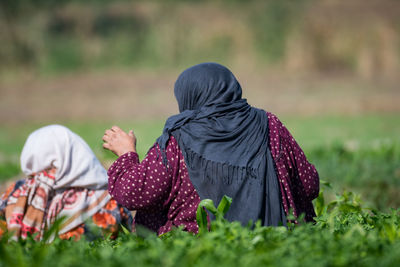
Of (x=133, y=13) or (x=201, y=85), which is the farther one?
(x=133, y=13)

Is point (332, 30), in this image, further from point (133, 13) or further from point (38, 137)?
point (38, 137)

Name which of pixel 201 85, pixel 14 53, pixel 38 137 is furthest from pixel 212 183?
pixel 14 53

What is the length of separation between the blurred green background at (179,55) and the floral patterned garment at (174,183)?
13193mm

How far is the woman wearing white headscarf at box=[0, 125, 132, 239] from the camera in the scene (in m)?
3.19

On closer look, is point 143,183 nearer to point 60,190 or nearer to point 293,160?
point 293,160

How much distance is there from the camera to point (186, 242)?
1814mm

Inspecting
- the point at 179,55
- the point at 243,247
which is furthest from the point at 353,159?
the point at 179,55

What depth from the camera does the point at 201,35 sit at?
23438mm

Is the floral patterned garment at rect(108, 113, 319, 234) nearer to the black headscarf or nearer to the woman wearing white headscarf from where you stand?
the black headscarf

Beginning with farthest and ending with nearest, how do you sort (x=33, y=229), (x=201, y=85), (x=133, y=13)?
(x=133, y=13), (x=33, y=229), (x=201, y=85)

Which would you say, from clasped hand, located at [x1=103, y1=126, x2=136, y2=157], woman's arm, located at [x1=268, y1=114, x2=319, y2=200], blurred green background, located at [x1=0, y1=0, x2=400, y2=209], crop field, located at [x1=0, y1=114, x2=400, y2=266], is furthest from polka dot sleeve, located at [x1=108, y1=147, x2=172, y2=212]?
blurred green background, located at [x1=0, y1=0, x2=400, y2=209]

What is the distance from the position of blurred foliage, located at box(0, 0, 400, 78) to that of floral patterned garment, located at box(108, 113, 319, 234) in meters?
19.4

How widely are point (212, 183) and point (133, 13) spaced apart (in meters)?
23.2

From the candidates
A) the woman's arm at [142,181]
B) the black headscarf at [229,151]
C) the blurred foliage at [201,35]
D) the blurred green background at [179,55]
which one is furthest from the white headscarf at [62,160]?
the blurred foliage at [201,35]
